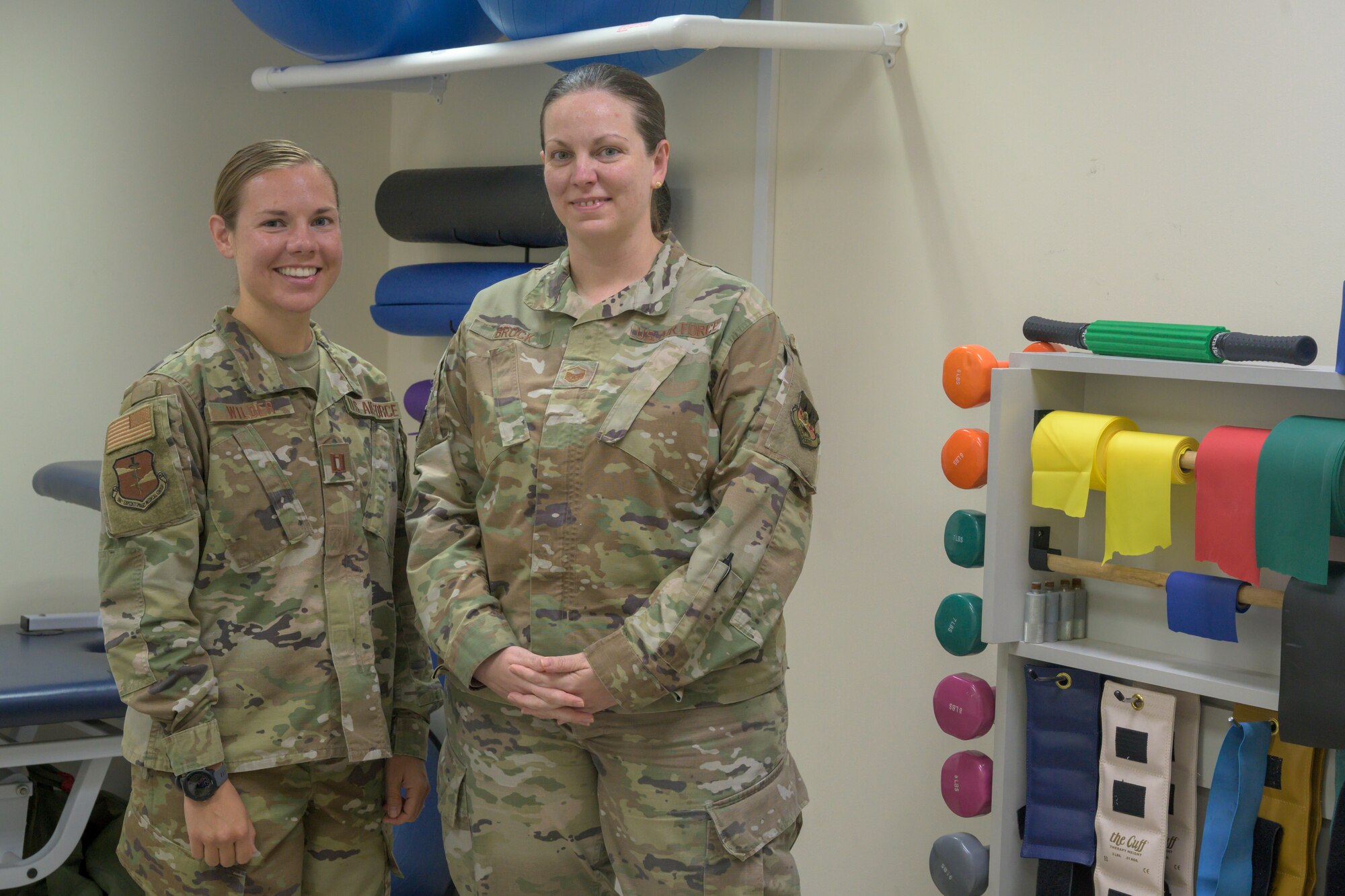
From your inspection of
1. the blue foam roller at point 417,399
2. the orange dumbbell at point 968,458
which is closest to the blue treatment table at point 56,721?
the blue foam roller at point 417,399

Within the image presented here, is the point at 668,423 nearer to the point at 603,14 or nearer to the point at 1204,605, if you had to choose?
the point at 1204,605

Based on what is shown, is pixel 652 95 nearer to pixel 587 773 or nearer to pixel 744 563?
pixel 744 563

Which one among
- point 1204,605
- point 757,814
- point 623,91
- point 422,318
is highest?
point 623,91

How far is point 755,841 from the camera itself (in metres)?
1.62

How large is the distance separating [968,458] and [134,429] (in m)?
1.27

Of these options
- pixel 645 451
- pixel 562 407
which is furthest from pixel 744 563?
pixel 562 407

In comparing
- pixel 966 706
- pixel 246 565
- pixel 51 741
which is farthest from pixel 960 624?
pixel 51 741

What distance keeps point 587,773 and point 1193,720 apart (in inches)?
37.6

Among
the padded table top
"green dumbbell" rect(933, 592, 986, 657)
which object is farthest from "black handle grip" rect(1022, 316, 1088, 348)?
the padded table top

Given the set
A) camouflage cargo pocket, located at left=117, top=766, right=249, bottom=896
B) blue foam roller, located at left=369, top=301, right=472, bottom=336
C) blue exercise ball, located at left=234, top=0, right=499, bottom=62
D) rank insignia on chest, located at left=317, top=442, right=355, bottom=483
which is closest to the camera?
camouflage cargo pocket, located at left=117, top=766, right=249, bottom=896

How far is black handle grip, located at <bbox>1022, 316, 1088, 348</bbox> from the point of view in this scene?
1.91 m

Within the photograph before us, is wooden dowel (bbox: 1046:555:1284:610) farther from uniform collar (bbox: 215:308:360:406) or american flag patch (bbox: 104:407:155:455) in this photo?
american flag patch (bbox: 104:407:155:455)

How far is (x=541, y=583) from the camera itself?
168cm

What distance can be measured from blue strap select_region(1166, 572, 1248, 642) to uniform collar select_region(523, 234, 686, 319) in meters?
0.87
